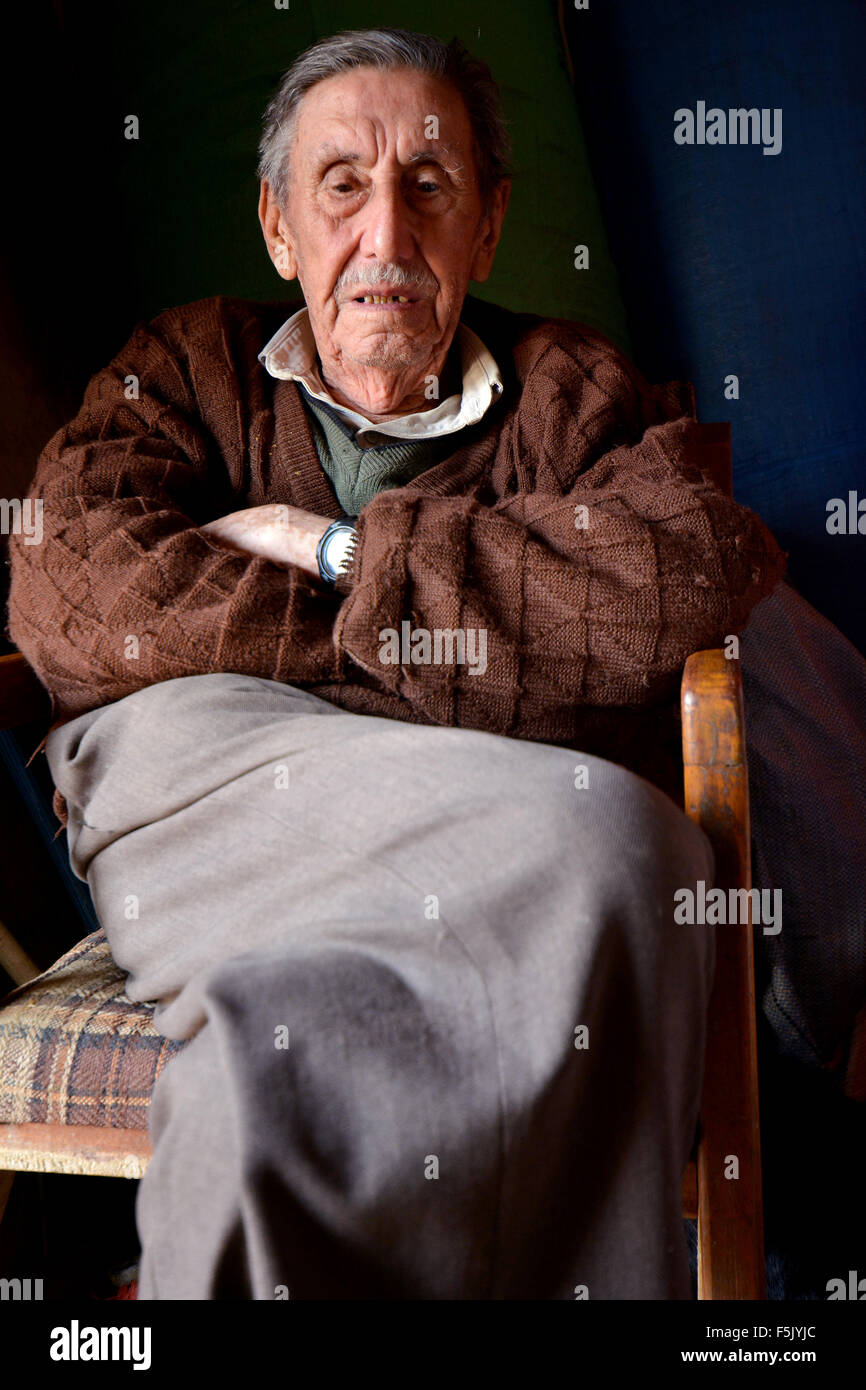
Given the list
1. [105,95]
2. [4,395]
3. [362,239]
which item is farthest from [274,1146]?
[105,95]

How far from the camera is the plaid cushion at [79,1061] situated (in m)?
1.02

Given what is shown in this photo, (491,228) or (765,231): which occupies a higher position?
(765,231)

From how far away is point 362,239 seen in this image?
4.29 ft

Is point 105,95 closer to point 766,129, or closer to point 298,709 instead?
point 766,129

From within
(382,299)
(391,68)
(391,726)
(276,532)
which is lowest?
(391,726)

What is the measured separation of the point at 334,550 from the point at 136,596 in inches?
8.6

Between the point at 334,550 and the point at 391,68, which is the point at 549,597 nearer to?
the point at 334,550

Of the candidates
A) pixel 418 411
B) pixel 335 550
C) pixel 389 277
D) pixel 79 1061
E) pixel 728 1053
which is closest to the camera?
pixel 728 1053

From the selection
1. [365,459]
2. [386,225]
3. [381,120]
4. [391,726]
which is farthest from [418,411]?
[391,726]

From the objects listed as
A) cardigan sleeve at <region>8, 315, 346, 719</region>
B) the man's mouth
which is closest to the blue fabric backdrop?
the man's mouth

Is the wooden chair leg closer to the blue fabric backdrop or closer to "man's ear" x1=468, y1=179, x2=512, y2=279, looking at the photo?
"man's ear" x1=468, y1=179, x2=512, y2=279

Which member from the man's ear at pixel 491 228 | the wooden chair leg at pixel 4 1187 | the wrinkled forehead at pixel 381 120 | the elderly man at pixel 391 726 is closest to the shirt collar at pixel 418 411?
the elderly man at pixel 391 726

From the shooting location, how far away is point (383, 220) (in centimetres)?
129
